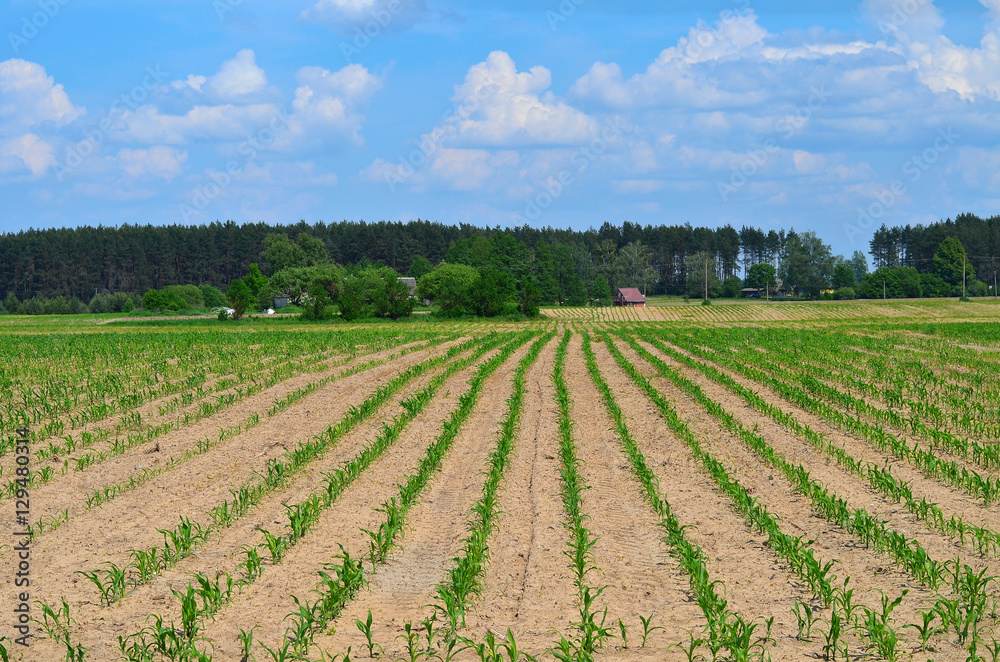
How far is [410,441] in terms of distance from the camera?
1486 centimetres

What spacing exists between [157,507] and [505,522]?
178 inches

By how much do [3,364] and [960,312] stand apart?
8015 centimetres

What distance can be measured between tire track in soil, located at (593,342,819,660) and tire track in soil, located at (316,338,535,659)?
2.33m

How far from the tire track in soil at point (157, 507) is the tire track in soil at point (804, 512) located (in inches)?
247

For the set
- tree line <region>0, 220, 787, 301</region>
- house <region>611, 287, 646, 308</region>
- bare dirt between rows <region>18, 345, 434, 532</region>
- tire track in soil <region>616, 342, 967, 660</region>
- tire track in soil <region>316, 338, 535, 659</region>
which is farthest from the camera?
tree line <region>0, 220, 787, 301</region>

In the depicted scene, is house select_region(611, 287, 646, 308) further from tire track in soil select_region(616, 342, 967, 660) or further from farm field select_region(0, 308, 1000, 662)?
tire track in soil select_region(616, 342, 967, 660)

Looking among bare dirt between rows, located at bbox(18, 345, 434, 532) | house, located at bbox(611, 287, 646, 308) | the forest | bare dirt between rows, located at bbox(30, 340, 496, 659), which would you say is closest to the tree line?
the forest

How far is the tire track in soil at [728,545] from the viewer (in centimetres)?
696

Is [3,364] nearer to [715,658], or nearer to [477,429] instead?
[477,429]

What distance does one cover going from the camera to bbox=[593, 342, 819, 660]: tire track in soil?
6.96 m

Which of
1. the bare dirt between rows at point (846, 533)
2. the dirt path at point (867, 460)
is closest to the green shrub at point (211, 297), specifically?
the dirt path at point (867, 460)

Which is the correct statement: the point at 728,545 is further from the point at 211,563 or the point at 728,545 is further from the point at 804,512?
the point at 211,563

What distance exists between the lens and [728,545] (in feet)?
29.2

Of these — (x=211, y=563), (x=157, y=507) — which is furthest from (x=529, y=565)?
(x=157, y=507)
